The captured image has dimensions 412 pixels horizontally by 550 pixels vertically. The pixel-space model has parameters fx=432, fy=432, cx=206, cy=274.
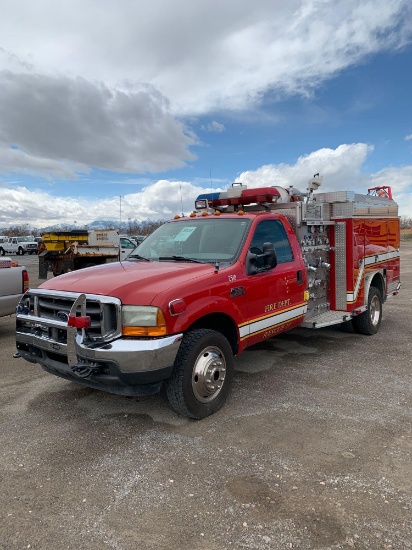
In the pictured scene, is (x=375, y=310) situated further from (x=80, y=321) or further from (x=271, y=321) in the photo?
(x=80, y=321)

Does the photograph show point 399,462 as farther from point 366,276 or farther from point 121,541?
point 366,276

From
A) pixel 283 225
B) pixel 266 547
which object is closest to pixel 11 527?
pixel 266 547

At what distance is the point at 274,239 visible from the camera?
5066 millimetres

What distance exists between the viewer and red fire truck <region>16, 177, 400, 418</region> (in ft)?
11.5

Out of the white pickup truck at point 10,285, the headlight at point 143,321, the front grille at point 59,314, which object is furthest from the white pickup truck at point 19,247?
the headlight at point 143,321

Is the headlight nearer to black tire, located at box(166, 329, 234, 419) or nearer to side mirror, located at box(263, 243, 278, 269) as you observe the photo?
black tire, located at box(166, 329, 234, 419)

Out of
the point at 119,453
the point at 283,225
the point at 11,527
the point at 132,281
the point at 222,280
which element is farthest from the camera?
the point at 283,225

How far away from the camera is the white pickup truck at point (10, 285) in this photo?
6948 millimetres

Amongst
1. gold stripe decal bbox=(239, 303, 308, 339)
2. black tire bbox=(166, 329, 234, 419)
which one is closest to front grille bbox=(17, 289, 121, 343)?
black tire bbox=(166, 329, 234, 419)

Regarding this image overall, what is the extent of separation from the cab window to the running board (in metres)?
0.97

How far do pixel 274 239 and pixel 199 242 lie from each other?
901 mm

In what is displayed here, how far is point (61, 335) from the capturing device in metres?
3.86

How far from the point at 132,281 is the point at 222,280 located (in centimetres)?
86

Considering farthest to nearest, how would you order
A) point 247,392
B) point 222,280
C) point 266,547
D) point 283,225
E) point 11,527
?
1. point 283,225
2. point 247,392
3. point 222,280
4. point 11,527
5. point 266,547
